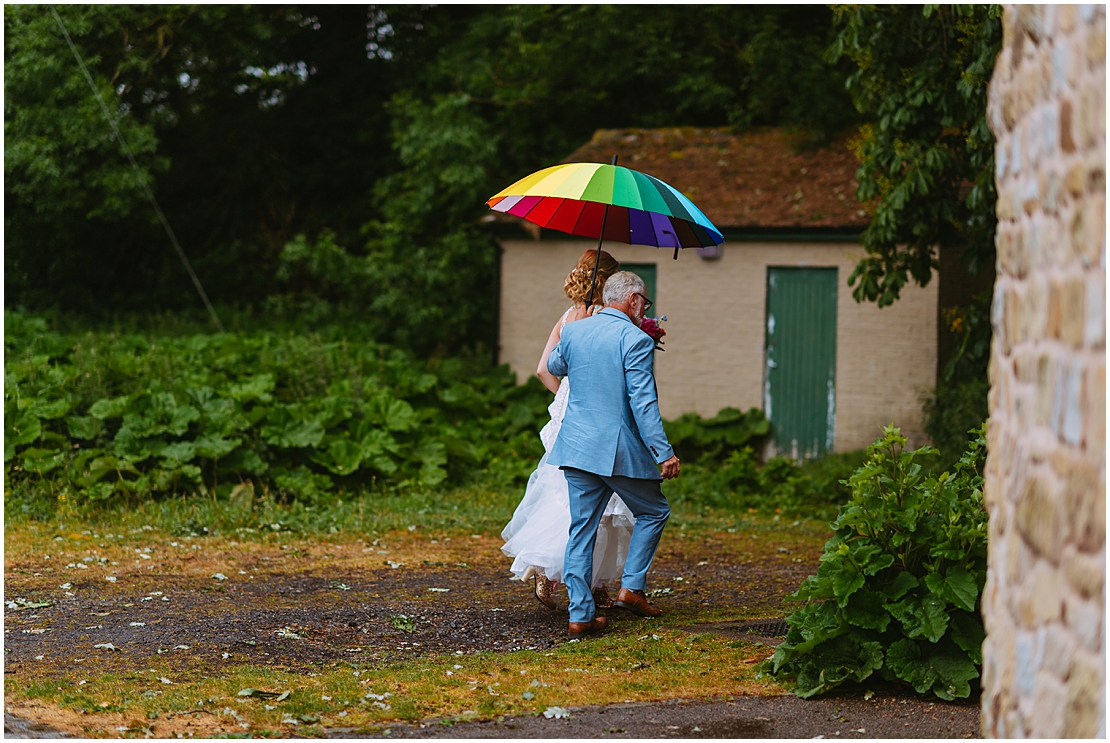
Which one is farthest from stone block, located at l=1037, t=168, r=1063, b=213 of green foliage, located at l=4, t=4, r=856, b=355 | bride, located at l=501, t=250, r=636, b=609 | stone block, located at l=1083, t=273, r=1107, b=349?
green foliage, located at l=4, t=4, r=856, b=355

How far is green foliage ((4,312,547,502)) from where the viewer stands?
30.3 ft

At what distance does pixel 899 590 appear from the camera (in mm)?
4562

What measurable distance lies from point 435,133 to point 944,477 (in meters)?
11.7

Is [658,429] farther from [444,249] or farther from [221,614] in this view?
[444,249]

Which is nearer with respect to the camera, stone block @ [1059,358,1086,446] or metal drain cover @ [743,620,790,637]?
stone block @ [1059,358,1086,446]

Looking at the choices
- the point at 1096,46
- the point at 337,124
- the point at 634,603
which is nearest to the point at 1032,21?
the point at 1096,46

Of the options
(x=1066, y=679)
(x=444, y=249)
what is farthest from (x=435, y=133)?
(x=1066, y=679)

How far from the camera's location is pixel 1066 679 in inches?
97.7

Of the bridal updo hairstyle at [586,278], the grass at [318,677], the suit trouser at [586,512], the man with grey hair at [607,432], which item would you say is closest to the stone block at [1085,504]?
the grass at [318,677]

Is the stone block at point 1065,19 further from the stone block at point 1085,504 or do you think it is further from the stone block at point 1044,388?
the stone block at point 1085,504

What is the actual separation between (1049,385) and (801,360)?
A: 34.5 ft

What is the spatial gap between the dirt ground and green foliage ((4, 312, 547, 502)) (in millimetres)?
1310

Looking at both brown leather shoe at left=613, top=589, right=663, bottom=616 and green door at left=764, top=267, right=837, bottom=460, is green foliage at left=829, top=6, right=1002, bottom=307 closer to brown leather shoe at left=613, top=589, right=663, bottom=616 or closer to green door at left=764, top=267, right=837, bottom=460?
green door at left=764, top=267, right=837, bottom=460

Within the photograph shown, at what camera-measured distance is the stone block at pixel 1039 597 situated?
2535 millimetres
